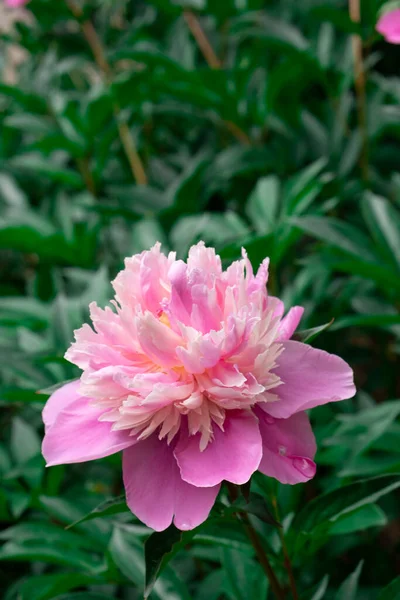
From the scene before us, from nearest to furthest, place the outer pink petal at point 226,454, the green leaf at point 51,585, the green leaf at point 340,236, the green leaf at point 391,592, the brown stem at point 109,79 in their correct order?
the outer pink petal at point 226,454
the green leaf at point 391,592
the green leaf at point 51,585
the green leaf at point 340,236
the brown stem at point 109,79

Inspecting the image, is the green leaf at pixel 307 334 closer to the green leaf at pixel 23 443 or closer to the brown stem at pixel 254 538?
the brown stem at pixel 254 538

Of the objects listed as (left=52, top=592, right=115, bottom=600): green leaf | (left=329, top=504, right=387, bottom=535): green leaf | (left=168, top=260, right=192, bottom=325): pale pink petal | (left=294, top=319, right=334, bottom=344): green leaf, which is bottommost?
(left=52, top=592, right=115, bottom=600): green leaf

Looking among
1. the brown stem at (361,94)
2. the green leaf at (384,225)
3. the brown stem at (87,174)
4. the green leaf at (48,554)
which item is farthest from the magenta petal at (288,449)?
the brown stem at (87,174)

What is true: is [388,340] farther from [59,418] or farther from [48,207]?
[59,418]

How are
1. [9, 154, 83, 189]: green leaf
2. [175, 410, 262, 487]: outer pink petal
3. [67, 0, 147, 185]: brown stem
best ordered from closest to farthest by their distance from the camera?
[175, 410, 262, 487]: outer pink petal → [9, 154, 83, 189]: green leaf → [67, 0, 147, 185]: brown stem

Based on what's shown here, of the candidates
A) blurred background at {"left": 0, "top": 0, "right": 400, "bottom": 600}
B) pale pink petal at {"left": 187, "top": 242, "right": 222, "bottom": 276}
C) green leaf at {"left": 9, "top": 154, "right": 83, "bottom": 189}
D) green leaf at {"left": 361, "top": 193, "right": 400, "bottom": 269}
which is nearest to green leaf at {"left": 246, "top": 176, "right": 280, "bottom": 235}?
blurred background at {"left": 0, "top": 0, "right": 400, "bottom": 600}

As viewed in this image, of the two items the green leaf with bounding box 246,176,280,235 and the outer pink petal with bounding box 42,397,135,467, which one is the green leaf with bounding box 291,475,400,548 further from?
the green leaf with bounding box 246,176,280,235

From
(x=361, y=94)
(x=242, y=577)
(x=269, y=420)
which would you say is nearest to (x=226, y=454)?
(x=269, y=420)
